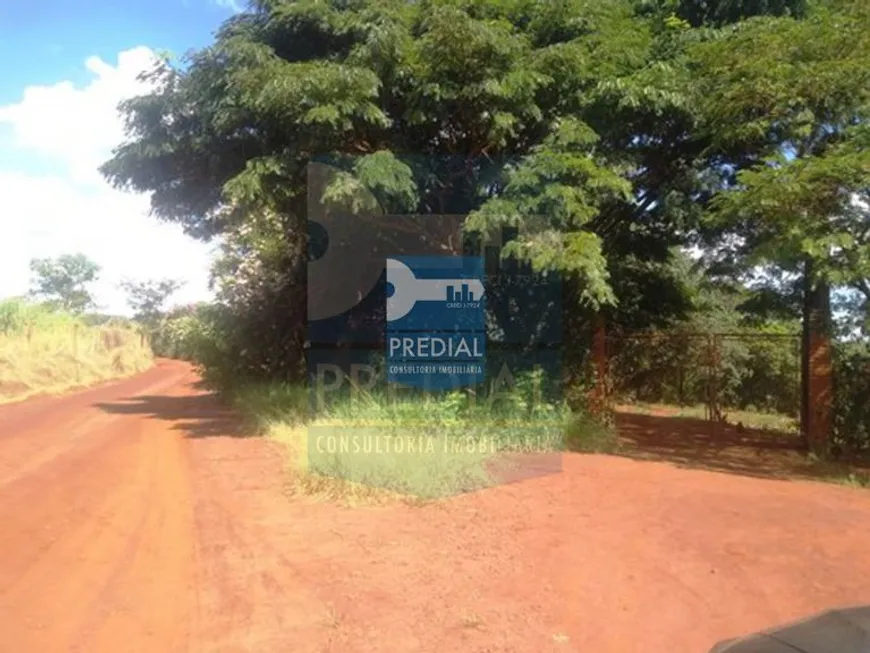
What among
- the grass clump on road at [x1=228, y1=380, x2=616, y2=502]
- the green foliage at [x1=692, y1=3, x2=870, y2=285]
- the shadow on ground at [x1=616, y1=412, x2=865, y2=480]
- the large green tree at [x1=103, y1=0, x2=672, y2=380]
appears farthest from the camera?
the shadow on ground at [x1=616, y1=412, x2=865, y2=480]

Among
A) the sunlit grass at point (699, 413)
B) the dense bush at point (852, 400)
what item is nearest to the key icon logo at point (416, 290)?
the dense bush at point (852, 400)

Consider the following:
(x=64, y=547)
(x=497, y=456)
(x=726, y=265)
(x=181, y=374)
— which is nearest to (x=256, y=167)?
(x=497, y=456)

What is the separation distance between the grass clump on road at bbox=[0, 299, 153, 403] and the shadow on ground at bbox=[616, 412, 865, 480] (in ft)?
47.3

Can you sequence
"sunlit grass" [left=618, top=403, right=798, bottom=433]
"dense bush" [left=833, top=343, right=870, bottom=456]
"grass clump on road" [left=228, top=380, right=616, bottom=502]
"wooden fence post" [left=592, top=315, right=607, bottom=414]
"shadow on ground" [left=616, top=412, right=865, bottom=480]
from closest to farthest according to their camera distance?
"grass clump on road" [left=228, top=380, right=616, bottom=502], "shadow on ground" [left=616, top=412, right=865, bottom=480], "dense bush" [left=833, top=343, right=870, bottom=456], "wooden fence post" [left=592, top=315, right=607, bottom=414], "sunlit grass" [left=618, top=403, right=798, bottom=433]

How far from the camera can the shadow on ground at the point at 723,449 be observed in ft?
29.2

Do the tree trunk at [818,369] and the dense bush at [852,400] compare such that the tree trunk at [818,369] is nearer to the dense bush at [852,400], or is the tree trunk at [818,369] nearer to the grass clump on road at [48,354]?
the dense bush at [852,400]

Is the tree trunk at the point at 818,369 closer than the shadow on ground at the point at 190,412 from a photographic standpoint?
Yes

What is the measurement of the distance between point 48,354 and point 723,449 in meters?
19.4

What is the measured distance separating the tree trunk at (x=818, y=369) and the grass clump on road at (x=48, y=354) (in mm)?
16770

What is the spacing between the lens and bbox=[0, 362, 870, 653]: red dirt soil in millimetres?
3916

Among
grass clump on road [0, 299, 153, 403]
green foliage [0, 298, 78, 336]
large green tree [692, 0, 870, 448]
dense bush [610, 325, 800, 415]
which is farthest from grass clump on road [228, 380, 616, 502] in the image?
green foliage [0, 298, 78, 336]

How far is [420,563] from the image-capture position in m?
4.99

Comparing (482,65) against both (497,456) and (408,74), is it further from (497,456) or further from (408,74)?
(497,456)

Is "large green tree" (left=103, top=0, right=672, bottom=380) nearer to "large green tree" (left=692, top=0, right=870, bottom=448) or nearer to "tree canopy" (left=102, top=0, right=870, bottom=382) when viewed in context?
"tree canopy" (left=102, top=0, right=870, bottom=382)
